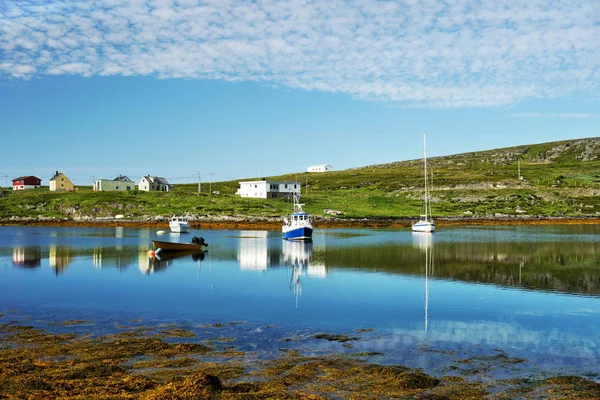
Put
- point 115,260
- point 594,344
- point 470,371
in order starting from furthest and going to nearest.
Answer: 1. point 115,260
2. point 594,344
3. point 470,371

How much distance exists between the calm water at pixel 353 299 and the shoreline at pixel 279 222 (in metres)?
56.0

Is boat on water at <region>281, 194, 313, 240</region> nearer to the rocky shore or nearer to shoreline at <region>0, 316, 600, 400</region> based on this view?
the rocky shore

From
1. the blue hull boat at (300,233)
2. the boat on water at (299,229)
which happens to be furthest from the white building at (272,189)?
the blue hull boat at (300,233)

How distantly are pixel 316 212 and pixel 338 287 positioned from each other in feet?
313

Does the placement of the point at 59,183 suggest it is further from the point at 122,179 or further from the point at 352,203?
the point at 352,203

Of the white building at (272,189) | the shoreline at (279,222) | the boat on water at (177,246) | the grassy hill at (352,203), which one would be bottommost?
the boat on water at (177,246)

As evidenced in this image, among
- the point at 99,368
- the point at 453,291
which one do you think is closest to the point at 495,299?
the point at 453,291

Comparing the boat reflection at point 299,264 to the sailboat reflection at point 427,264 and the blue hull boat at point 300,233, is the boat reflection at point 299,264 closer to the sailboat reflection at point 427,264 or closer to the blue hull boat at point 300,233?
the blue hull boat at point 300,233

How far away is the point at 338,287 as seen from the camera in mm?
35562

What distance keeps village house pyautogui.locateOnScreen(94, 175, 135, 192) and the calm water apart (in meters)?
116

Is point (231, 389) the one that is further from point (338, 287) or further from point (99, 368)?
point (338, 287)

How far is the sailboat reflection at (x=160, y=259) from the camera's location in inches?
1837

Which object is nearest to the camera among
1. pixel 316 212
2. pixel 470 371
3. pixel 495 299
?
pixel 470 371

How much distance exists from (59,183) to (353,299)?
544 ft
